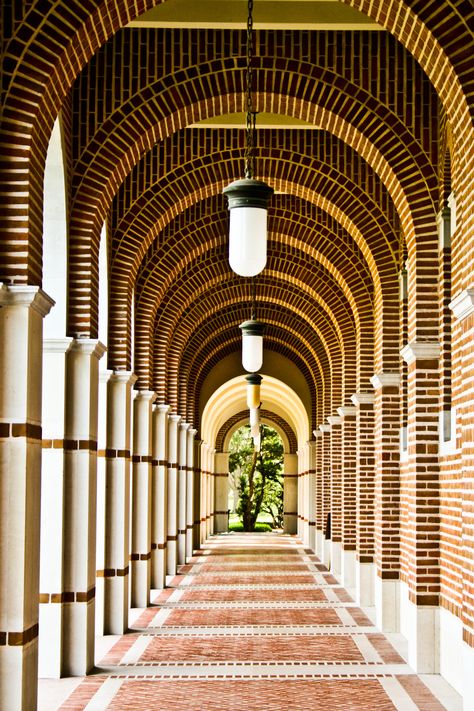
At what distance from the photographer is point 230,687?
36.2 feet

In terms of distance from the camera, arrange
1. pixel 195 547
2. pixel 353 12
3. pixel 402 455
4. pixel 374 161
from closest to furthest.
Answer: pixel 353 12 → pixel 374 161 → pixel 402 455 → pixel 195 547

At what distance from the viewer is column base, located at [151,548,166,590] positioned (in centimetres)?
2022

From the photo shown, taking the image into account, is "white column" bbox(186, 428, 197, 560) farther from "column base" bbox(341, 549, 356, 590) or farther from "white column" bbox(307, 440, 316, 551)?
"column base" bbox(341, 549, 356, 590)

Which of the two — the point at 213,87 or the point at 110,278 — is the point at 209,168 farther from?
the point at 213,87

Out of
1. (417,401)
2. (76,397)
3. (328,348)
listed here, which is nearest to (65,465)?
(76,397)

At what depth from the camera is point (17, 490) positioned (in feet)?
27.3

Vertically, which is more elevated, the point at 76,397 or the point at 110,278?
the point at 110,278

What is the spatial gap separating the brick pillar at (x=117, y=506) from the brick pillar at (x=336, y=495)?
8859 mm

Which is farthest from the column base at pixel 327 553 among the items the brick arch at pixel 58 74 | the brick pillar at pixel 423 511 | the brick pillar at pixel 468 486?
the brick arch at pixel 58 74

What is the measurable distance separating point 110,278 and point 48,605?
16.6 ft

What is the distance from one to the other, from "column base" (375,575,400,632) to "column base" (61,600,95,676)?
14.9ft

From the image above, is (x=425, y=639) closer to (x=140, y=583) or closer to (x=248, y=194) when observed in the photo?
(x=248, y=194)

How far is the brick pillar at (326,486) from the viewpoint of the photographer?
2634 centimetres

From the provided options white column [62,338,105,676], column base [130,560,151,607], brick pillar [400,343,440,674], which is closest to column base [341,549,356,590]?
column base [130,560,151,607]
